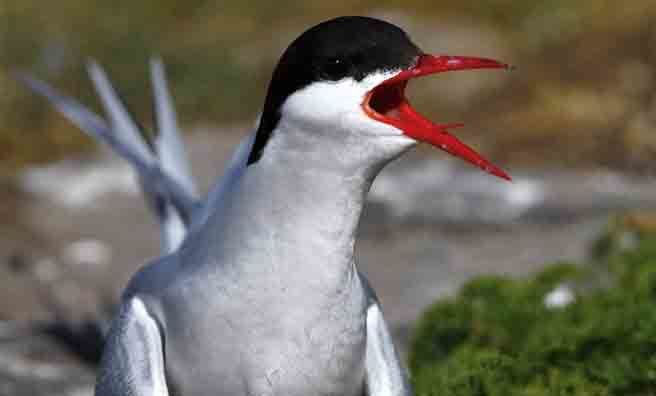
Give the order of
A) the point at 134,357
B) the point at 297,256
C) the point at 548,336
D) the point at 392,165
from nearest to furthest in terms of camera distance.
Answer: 1. the point at 297,256
2. the point at 134,357
3. the point at 548,336
4. the point at 392,165

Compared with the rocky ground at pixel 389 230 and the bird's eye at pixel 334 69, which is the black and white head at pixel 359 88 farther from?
the rocky ground at pixel 389 230

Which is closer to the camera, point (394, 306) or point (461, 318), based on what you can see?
point (461, 318)

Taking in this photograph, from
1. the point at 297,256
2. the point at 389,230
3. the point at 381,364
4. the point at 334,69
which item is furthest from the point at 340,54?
the point at 389,230

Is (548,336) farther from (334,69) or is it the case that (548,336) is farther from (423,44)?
(423,44)

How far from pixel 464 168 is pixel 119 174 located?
8.45 ft

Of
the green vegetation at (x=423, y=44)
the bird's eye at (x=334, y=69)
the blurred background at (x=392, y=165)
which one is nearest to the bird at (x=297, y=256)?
the bird's eye at (x=334, y=69)

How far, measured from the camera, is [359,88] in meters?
2.46

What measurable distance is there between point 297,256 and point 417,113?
1.47 feet

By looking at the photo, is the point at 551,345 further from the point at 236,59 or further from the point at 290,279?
the point at 236,59

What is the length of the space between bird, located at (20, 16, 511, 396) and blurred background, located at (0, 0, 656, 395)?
8.07ft

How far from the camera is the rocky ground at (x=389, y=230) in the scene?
7.12m

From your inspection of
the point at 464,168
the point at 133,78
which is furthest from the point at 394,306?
the point at 133,78

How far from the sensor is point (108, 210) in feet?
28.7

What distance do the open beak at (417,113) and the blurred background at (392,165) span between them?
113 inches
